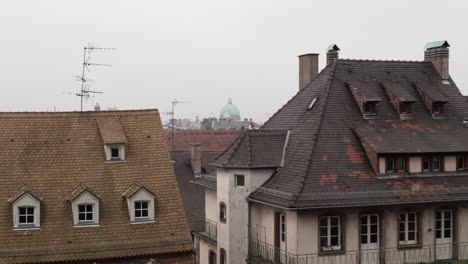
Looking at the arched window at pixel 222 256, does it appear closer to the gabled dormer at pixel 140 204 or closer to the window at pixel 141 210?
the gabled dormer at pixel 140 204

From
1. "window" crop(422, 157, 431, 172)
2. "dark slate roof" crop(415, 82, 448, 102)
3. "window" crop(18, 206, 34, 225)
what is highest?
"dark slate roof" crop(415, 82, 448, 102)

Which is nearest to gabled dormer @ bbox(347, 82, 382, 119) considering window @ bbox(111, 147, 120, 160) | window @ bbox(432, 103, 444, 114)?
window @ bbox(432, 103, 444, 114)

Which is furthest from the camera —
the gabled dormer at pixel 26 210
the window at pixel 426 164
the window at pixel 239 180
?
the window at pixel 239 180

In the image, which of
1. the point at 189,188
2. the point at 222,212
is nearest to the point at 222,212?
the point at 222,212

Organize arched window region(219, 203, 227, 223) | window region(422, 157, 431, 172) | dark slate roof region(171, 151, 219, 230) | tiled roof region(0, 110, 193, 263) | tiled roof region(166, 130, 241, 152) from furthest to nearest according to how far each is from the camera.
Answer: tiled roof region(166, 130, 241, 152)
dark slate roof region(171, 151, 219, 230)
arched window region(219, 203, 227, 223)
window region(422, 157, 431, 172)
tiled roof region(0, 110, 193, 263)

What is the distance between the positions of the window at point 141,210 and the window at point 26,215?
463 cm

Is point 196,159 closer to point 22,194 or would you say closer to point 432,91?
point 432,91

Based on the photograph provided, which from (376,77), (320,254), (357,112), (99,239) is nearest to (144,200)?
(99,239)

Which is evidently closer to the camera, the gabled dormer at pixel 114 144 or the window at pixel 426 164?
the gabled dormer at pixel 114 144

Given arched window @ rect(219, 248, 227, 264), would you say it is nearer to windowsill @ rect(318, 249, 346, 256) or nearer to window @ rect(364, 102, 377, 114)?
windowsill @ rect(318, 249, 346, 256)

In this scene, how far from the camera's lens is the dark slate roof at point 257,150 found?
31.2m

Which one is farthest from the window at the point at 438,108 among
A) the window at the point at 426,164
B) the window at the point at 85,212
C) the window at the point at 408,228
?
the window at the point at 85,212

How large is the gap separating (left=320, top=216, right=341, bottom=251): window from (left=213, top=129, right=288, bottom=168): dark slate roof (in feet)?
13.6

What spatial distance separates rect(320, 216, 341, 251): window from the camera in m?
28.4
